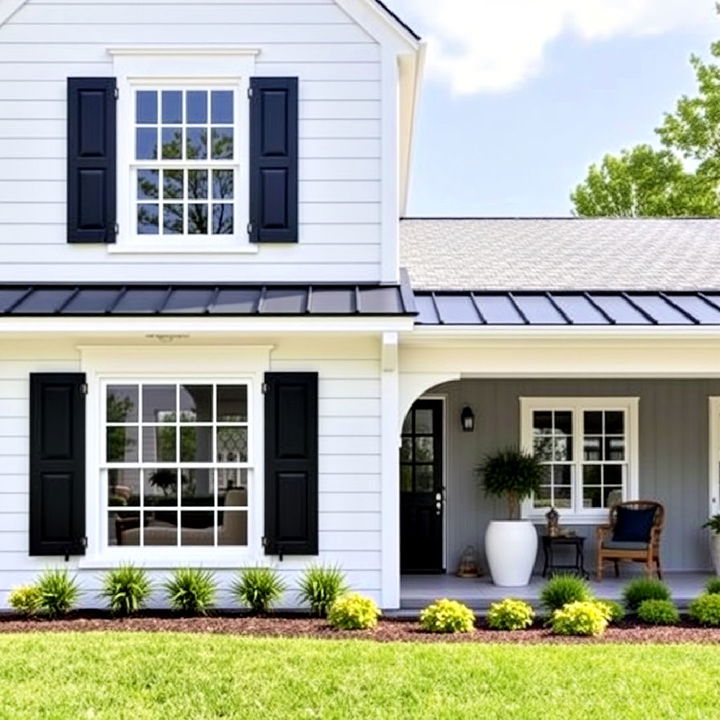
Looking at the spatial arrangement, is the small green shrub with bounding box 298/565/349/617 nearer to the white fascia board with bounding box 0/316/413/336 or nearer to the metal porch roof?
the white fascia board with bounding box 0/316/413/336

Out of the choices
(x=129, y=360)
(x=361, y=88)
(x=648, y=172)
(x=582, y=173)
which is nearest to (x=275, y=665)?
(x=129, y=360)

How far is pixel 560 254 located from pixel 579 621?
573 centimetres

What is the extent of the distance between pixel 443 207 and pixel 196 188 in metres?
24.8

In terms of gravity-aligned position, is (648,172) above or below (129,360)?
above

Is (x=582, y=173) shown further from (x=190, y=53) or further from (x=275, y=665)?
(x=275, y=665)

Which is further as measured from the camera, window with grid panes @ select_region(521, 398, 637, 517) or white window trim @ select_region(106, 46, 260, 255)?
window with grid panes @ select_region(521, 398, 637, 517)

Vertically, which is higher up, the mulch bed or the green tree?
the green tree

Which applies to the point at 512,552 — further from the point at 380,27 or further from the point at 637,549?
the point at 380,27

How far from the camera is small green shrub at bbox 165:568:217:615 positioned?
30.0 feet

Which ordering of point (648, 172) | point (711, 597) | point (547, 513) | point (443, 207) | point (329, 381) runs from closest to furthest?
1. point (711, 597)
2. point (329, 381)
3. point (547, 513)
4. point (648, 172)
5. point (443, 207)

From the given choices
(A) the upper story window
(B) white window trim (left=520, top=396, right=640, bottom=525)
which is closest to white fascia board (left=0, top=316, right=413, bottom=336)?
(A) the upper story window

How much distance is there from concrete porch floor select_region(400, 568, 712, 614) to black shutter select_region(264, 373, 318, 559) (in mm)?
1235

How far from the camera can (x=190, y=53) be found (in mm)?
9945

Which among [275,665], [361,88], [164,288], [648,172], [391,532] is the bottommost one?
[275,665]
